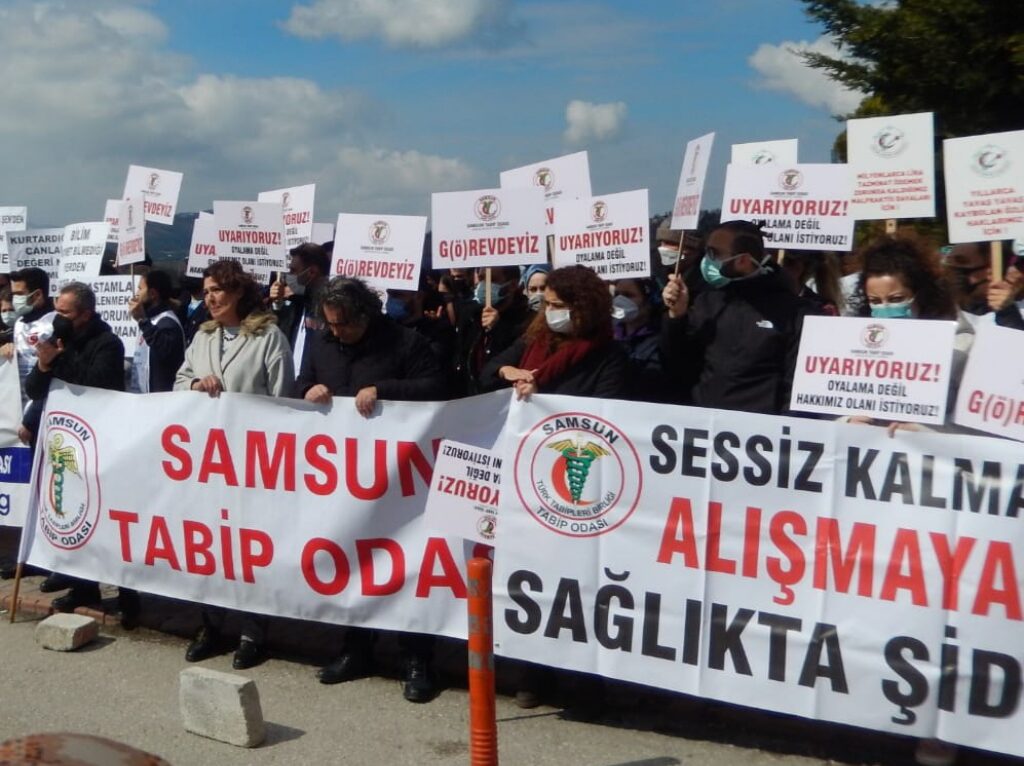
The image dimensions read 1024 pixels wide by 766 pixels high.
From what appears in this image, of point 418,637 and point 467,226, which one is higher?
point 467,226

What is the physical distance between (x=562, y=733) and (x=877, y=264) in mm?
2293

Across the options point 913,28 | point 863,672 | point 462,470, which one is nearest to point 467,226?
point 462,470

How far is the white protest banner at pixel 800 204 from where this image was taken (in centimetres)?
647

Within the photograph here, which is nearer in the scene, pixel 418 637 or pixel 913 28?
pixel 418 637

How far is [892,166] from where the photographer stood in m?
6.22

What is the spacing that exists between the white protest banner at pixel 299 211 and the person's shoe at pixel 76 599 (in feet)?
10.0

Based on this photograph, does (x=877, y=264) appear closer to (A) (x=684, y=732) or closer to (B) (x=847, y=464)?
(B) (x=847, y=464)

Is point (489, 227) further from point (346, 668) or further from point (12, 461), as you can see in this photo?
point (12, 461)

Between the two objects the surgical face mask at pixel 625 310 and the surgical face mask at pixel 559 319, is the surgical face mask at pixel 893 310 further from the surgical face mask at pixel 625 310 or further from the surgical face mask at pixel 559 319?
the surgical face mask at pixel 625 310

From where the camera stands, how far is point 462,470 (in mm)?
5301

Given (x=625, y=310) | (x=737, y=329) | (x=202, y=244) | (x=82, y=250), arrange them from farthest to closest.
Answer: (x=82, y=250)
(x=202, y=244)
(x=625, y=310)
(x=737, y=329)

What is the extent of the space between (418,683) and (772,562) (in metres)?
1.79

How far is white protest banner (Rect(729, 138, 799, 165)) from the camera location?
7.49m

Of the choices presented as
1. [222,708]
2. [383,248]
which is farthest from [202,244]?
[222,708]
